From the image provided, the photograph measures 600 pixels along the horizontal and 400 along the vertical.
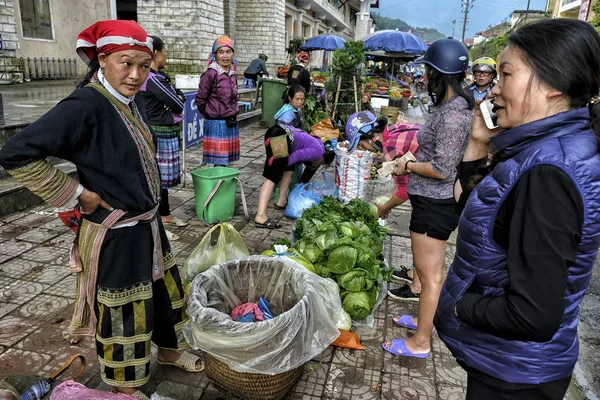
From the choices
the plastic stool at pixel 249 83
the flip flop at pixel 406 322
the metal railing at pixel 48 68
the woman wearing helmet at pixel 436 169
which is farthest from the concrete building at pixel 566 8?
the flip flop at pixel 406 322

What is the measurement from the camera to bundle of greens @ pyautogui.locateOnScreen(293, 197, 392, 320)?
3.10 metres

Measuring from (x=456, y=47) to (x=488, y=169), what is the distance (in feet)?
4.06

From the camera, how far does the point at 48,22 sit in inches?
544

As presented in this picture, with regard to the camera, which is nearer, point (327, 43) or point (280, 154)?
point (280, 154)

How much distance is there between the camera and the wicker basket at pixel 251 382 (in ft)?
7.31

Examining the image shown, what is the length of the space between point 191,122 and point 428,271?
3.98 metres

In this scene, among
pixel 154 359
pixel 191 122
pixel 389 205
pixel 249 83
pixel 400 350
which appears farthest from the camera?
pixel 249 83

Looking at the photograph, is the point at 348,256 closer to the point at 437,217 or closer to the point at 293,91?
the point at 437,217

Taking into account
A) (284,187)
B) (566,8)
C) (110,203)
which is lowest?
(284,187)

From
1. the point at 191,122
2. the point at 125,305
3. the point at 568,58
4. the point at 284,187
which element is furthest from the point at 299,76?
the point at 568,58

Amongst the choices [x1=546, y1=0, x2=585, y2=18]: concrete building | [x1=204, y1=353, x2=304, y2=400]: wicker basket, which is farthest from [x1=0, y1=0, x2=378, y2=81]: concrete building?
[x1=546, y1=0, x2=585, y2=18]: concrete building

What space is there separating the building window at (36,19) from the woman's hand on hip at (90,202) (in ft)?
46.9

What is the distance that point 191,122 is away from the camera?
18.2 ft

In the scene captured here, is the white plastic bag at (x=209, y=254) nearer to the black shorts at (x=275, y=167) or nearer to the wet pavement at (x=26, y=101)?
the black shorts at (x=275, y=167)
